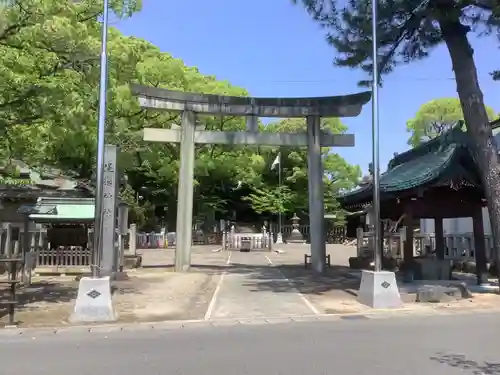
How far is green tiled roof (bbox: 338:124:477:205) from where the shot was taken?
50.4ft

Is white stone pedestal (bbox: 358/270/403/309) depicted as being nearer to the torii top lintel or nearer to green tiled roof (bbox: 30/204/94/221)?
the torii top lintel

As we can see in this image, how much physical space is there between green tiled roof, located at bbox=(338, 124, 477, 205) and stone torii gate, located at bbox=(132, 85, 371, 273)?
2.82m

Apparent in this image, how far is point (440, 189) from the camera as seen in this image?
55.7 ft

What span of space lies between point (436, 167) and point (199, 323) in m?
8.81

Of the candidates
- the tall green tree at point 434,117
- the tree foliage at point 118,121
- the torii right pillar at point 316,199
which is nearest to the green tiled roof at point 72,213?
the tree foliage at point 118,121

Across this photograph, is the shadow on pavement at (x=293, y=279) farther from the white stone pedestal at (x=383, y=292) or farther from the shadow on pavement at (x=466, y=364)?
the shadow on pavement at (x=466, y=364)

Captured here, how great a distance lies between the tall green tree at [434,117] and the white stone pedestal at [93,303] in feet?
172

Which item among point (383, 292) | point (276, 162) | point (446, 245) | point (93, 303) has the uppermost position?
point (276, 162)

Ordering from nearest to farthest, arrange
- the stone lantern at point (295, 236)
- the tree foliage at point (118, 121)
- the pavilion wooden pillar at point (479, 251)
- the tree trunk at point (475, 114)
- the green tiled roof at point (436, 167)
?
1. the tree foliage at point (118, 121)
2. the tree trunk at point (475, 114)
3. the green tiled roof at point (436, 167)
4. the pavilion wooden pillar at point (479, 251)
5. the stone lantern at point (295, 236)

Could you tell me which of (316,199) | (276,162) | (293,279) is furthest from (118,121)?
(276,162)

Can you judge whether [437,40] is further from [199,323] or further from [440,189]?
[199,323]

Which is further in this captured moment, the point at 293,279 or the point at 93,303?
the point at 293,279

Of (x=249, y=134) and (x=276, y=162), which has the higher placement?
(x=276, y=162)

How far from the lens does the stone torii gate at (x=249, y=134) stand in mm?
21609
